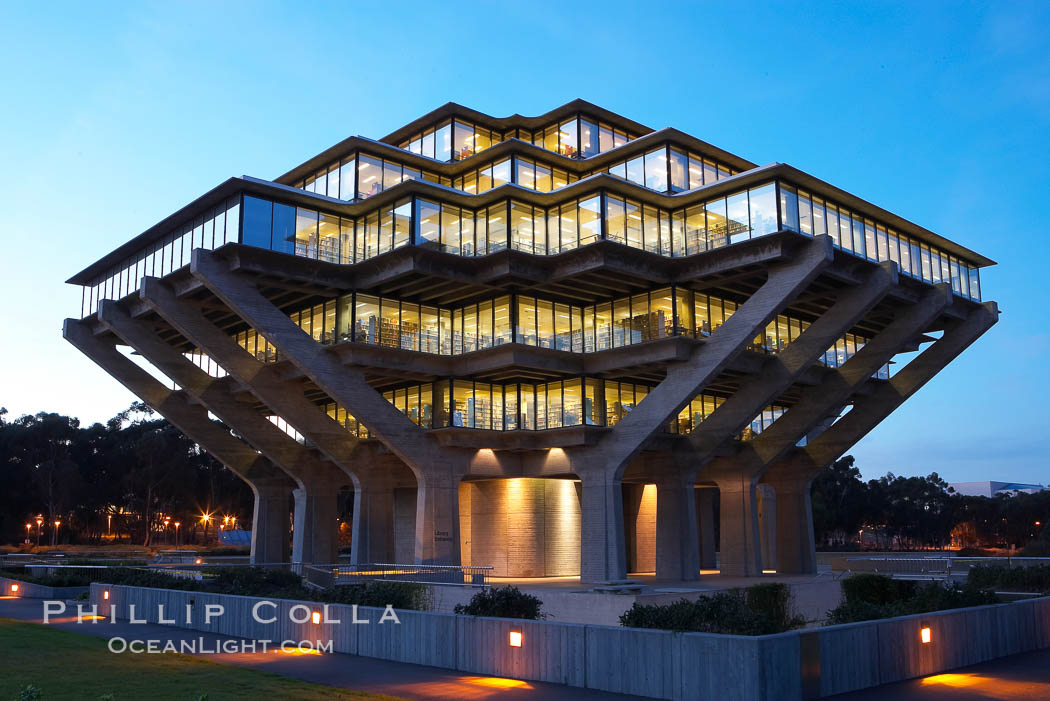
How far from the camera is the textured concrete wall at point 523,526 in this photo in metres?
49.4

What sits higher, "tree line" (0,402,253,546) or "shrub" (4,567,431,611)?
"tree line" (0,402,253,546)

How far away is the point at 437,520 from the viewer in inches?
1740

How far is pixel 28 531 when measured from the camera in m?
92.6

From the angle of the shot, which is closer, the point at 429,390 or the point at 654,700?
the point at 654,700

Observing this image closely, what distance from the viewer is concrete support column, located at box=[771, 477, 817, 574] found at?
174 ft

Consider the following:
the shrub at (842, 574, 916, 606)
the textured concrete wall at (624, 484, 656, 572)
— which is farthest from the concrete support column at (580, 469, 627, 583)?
the shrub at (842, 574, 916, 606)

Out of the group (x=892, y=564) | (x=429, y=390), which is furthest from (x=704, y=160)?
(x=892, y=564)

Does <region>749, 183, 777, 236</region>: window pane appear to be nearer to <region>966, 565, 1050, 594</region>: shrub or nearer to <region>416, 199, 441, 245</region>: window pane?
<region>416, 199, 441, 245</region>: window pane

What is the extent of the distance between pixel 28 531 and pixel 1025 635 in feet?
309

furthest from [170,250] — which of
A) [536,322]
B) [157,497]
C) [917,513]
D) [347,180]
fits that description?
[917,513]

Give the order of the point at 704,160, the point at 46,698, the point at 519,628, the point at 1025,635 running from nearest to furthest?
the point at 46,698 → the point at 519,628 → the point at 1025,635 → the point at 704,160

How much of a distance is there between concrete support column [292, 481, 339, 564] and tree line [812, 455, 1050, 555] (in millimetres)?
58232

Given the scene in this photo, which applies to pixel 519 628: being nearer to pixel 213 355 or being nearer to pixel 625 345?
pixel 625 345

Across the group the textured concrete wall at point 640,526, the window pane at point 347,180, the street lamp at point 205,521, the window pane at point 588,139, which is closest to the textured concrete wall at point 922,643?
the window pane at point 588,139
